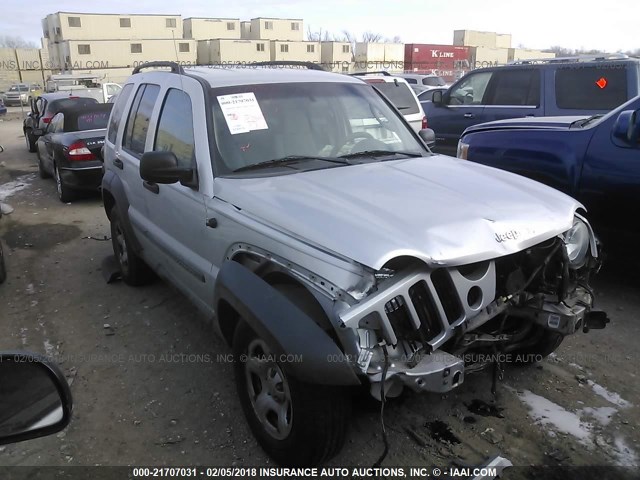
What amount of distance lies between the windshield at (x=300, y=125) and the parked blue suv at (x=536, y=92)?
4927mm

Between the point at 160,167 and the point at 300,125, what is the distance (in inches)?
38.4

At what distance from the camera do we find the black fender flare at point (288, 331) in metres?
2.22

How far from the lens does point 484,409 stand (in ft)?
10.8

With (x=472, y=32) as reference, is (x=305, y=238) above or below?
below

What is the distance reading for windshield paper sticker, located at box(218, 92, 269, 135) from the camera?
3.42m

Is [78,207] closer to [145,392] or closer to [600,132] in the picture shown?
[145,392]

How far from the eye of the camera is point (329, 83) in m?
4.02

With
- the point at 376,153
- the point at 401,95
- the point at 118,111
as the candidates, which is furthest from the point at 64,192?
the point at 376,153

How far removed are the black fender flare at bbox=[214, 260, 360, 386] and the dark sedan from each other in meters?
7.01

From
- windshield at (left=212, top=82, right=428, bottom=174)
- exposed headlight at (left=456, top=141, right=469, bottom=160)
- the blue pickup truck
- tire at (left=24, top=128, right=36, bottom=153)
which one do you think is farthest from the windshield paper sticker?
tire at (left=24, top=128, right=36, bottom=153)

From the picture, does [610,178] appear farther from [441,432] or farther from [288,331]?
[288,331]

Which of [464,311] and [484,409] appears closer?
[464,311]

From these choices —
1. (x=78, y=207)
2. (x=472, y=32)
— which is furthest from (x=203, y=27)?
(x=78, y=207)

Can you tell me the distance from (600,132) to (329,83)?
2.41 metres
